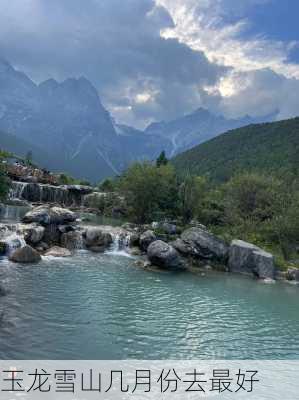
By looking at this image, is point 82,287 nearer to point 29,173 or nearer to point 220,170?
point 29,173

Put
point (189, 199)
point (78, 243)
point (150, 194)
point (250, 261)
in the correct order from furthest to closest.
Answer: point (150, 194)
point (189, 199)
point (78, 243)
point (250, 261)

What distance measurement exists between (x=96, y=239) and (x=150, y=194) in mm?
19787

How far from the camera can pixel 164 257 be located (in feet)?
114

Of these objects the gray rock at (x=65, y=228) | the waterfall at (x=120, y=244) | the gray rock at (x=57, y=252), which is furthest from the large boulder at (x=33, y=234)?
the waterfall at (x=120, y=244)

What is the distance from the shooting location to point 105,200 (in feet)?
251

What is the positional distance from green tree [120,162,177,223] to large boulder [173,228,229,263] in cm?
1848

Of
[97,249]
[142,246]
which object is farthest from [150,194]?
[97,249]

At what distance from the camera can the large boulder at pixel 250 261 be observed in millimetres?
36531

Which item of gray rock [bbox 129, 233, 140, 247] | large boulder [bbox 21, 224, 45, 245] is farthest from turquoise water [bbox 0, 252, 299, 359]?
gray rock [bbox 129, 233, 140, 247]

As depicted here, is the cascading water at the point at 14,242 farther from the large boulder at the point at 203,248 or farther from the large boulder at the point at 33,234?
the large boulder at the point at 203,248

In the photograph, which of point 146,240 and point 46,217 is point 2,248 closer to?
point 46,217

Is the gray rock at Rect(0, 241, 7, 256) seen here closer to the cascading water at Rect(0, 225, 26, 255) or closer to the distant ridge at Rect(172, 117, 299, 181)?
the cascading water at Rect(0, 225, 26, 255)

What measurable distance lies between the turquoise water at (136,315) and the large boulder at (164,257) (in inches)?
80.3

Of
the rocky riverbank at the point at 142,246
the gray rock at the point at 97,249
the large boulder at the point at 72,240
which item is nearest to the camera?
the rocky riverbank at the point at 142,246
